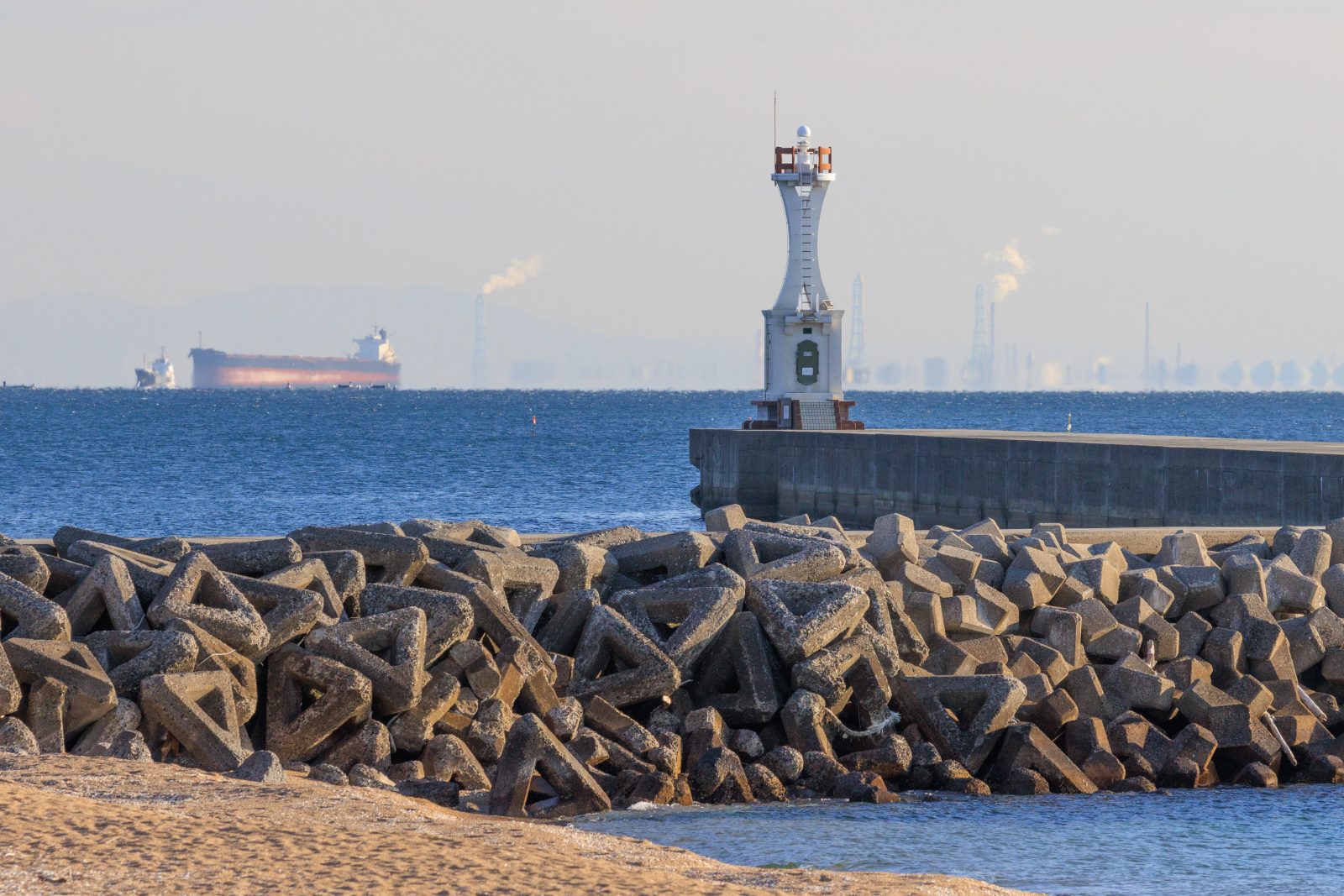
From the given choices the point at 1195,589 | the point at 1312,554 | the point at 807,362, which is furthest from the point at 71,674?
the point at 807,362

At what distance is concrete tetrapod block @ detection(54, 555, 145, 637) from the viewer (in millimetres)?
8594

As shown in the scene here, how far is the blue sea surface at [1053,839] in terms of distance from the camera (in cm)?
721

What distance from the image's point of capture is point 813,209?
35.8 metres

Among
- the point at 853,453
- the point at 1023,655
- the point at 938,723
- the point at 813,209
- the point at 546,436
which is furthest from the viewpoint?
the point at 546,436

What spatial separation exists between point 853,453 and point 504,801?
19.4 metres

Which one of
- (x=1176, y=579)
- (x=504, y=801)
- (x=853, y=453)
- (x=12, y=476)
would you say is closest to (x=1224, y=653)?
(x=1176, y=579)

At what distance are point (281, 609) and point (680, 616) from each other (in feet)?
7.10

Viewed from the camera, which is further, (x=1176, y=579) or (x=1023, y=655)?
(x=1176, y=579)

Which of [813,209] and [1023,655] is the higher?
[813,209]

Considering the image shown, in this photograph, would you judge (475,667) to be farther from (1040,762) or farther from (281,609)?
(1040,762)

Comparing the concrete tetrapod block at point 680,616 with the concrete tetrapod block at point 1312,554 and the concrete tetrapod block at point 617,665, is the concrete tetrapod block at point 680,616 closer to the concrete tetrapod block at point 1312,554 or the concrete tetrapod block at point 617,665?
the concrete tetrapod block at point 617,665

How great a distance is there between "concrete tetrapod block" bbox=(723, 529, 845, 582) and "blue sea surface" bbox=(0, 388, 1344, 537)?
62.9ft

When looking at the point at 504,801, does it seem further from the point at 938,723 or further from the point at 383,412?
the point at 383,412

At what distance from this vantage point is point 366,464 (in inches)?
1994
